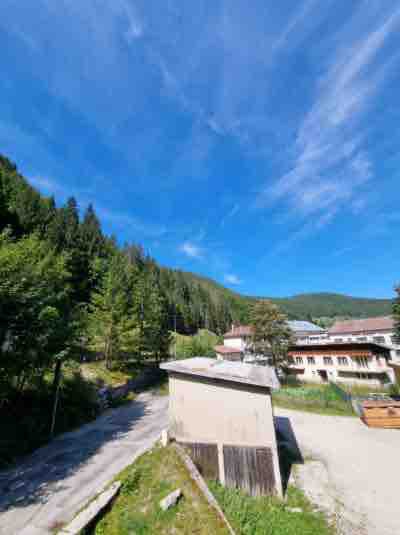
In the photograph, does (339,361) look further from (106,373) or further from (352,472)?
(106,373)

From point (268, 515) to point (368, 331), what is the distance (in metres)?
51.2

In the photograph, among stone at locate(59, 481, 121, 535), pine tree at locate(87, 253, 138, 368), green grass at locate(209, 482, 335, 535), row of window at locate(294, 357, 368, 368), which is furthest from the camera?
row of window at locate(294, 357, 368, 368)

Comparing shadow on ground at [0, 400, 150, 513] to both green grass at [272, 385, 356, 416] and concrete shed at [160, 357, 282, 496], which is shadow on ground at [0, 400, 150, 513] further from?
green grass at [272, 385, 356, 416]

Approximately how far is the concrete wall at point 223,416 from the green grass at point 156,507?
1.28 metres

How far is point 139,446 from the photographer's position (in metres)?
10.3

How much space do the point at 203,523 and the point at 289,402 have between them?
725 inches

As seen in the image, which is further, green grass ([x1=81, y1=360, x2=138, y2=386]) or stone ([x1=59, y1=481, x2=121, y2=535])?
green grass ([x1=81, y1=360, x2=138, y2=386])

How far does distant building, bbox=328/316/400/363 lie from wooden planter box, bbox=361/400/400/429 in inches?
1213

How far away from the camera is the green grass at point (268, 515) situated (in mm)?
6578

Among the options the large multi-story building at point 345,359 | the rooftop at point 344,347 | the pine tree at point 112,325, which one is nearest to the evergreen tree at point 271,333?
the large multi-story building at point 345,359

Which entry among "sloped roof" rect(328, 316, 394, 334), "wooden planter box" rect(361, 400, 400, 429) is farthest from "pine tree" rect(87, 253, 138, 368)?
"sloped roof" rect(328, 316, 394, 334)

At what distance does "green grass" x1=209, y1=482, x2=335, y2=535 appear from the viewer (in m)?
6.58

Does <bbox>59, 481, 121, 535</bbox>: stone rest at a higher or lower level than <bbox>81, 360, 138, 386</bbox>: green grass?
lower

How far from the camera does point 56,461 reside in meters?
9.38
